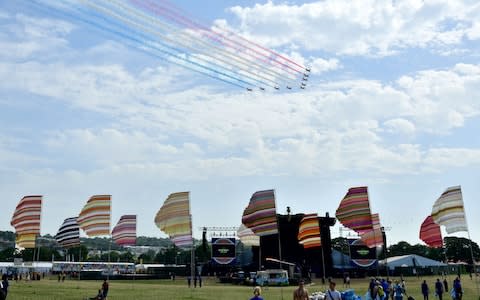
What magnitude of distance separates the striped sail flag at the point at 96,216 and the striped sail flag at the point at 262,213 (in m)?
12.5

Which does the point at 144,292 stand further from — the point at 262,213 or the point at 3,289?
the point at 3,289

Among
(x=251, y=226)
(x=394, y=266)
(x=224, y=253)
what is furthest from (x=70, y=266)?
(x=251, y=226)

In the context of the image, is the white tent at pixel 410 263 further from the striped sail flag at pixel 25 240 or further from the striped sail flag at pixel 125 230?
the striped sail flag at pixel 25 240

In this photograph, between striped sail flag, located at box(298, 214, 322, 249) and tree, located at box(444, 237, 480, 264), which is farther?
tree, located at box(444, 237, 480, 264)

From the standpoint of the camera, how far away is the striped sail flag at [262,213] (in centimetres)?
2794

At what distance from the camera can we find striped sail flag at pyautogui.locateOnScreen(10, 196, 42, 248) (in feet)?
118

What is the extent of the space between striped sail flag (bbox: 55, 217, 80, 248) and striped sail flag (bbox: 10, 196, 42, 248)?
1.86m

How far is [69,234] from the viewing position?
3750 centimetres

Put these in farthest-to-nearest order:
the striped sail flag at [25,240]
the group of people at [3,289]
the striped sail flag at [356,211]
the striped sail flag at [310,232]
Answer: the striped sail flag at [25,240] → the striped sail flag at [310,232] → the striped sail flag at [356,211] → the group of people at [3,289]

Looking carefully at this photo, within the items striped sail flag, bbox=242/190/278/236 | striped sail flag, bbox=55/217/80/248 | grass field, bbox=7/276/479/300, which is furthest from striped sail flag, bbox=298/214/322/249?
striped sail flag, bbox=55/217/80/248

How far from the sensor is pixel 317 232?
32406 millimetres

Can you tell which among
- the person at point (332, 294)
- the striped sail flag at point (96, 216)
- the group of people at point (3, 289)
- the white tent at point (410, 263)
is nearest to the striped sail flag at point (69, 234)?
the striped sail flag at point (96, 216)

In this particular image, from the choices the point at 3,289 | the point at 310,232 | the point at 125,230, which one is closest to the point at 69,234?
the point at 125,230

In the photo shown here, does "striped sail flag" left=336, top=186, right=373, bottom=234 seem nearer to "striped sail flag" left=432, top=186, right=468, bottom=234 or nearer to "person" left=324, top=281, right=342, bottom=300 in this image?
"striped sail flag" left=432, top=186, right=468, bottom=234
